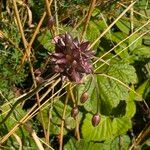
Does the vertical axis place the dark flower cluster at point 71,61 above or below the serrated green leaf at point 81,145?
above

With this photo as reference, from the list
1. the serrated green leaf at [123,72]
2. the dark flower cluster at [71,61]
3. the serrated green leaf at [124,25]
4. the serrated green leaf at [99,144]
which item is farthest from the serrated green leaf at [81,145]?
the dark flower cluster at [71,61]

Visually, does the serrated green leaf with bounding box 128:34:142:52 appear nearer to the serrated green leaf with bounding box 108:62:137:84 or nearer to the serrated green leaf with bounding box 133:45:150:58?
the serrated green leaf with bounding box 133:45:150:58

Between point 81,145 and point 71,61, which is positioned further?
point 81,145

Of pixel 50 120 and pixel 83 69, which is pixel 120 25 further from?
pixel 83 69

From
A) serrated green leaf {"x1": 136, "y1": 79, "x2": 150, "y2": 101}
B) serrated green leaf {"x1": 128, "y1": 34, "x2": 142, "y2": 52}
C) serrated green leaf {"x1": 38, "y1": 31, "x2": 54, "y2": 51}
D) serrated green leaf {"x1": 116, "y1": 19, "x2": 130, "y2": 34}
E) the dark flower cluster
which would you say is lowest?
serrated green leaf {"x1": 136, "y1": 79, "x2": 150, "y2": 101}

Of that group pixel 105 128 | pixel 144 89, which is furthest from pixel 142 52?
pixel 105 128

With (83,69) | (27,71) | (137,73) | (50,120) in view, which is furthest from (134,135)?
(83,69)

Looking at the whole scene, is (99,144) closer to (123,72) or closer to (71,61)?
(123,72)

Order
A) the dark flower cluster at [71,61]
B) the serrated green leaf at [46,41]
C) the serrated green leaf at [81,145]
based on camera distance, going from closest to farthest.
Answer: the dark flower cluster at [71,61] < the serrated green leaf at [81,145] < the serrated green leaf at [46,41]

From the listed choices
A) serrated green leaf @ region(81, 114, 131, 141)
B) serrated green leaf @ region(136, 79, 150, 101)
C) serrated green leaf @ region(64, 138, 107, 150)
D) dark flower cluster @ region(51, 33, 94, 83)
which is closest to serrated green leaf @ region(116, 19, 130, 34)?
serrated green leaf @ region(136, 79, 150, 101)

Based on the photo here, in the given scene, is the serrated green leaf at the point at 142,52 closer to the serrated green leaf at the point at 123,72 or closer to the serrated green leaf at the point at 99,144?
the serrated green leaf at the point at 123,72
